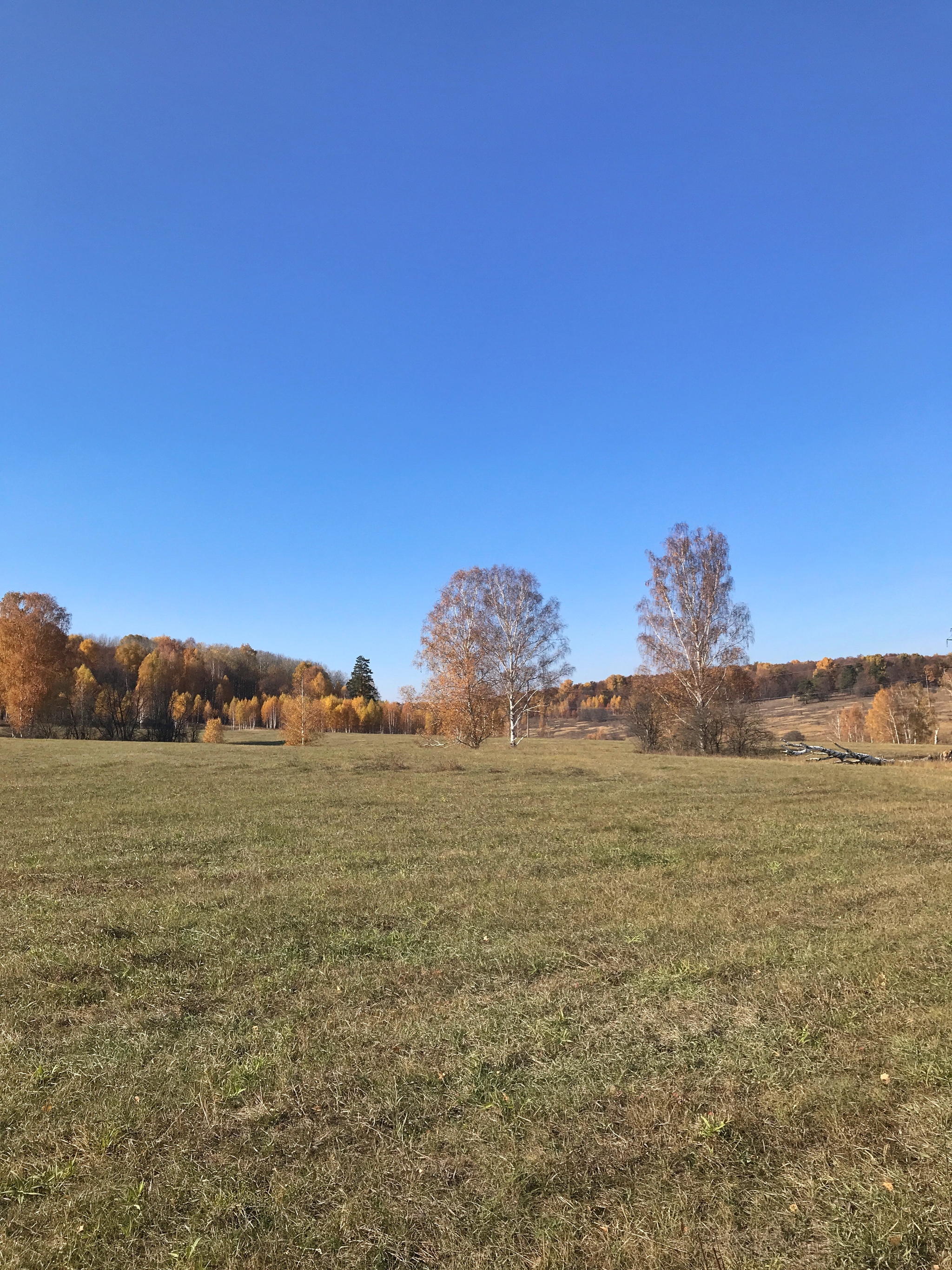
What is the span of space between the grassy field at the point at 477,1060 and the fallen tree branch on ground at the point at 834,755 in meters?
27.1

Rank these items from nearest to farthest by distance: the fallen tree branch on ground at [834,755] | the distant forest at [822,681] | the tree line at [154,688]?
the fallen tree branch on ground at [834,755]
the tree line at [154,688]
the distant forest at [822,681]

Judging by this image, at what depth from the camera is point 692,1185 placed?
3.63 metres

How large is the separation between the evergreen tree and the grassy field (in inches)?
4315

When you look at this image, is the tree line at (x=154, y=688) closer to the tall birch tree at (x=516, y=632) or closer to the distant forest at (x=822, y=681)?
the tall birch tree at (x=516, y=632)

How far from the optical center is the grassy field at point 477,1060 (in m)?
3.36

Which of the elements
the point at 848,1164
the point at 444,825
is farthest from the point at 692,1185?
the point at 444,825

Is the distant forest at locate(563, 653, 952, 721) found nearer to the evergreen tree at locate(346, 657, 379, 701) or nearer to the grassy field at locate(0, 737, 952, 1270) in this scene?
the evergreen tree at locate(346, 657, 379, 701)

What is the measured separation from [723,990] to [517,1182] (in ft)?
10.9

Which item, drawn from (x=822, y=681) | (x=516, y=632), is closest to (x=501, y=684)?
(x=516, y=632)

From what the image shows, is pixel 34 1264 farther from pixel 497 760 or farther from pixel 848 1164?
pixel 497 760

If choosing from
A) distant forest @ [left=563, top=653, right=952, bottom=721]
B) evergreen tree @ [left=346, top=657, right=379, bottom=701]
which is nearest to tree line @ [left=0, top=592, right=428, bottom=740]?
evergreen tree @ [left=346, top=657, right=379, bottom=701]

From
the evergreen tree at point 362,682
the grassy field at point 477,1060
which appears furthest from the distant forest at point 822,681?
the grassy field at point 477,1060

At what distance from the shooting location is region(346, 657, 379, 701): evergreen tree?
121625mm

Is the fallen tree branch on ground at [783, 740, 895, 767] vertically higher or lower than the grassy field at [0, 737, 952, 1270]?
lower
